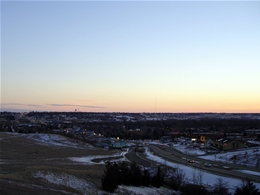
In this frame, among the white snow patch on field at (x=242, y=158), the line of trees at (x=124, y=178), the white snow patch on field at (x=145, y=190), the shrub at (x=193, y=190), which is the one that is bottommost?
the white snow patch on field at (x=242, y=158)

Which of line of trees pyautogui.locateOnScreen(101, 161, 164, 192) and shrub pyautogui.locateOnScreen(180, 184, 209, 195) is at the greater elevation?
line of trees pyautogui.locateOnScreen(101, 161, 164, 192)

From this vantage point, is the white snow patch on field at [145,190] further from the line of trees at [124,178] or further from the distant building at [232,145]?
the distant building at [232,145]

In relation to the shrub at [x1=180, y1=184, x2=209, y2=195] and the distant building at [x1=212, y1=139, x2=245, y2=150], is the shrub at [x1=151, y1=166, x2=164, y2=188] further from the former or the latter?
the distant building at [x1=212, y1=139, x2=245, y2=150]

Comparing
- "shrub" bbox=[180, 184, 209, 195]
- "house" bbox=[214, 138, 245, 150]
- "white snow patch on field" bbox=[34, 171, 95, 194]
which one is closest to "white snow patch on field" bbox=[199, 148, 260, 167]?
"house" bbox=[214, 138, 245, 150]

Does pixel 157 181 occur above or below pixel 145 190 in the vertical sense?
above

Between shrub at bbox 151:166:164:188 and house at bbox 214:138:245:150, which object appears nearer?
shrub at bbox 151:166:164:188

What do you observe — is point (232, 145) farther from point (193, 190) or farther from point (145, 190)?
point (145, 190)

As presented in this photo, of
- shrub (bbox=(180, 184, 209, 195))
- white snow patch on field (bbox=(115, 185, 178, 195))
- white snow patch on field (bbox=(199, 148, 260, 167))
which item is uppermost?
white snow patch on field (bbox=(115, 185, 178, 195))

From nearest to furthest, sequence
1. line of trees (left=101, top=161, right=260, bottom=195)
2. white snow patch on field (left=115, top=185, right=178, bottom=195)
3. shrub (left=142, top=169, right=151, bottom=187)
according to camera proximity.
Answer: line of trees (left=101, top=161, right=260, bottom=195), white snow patch on field (left=115, top=185, right=178, bottom=195), shrub (left=142, top=169, right=151, bottom=187)

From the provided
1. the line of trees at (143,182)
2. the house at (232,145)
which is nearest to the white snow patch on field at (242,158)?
the house at (232,145)

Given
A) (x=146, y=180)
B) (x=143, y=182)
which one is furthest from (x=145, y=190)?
(x=146, y=180)

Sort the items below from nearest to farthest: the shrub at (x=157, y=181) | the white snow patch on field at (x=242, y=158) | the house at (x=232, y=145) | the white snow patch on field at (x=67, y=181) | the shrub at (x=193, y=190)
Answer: the white snow patch on field at (x=67, y=181) < the shrub at (x=157, y=181) < the shrub at (x=193, y=190) < the white snow patch on field at (x=242, y=158) < the house at (x=232, y=145)
